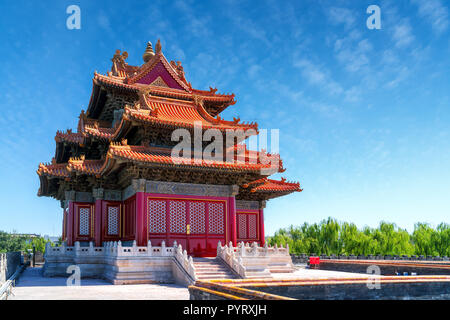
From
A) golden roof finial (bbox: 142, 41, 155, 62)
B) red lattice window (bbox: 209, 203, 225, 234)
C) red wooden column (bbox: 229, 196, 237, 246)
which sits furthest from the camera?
golden roof finial (bbox: 142, 41, 155, 62)

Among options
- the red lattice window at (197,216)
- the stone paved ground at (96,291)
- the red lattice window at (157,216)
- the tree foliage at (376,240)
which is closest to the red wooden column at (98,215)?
the red lattice window at (157,216)

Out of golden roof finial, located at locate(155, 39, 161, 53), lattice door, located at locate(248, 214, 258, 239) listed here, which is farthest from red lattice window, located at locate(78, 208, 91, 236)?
golden roof finial, located at locate(155, 39, 161, 53)

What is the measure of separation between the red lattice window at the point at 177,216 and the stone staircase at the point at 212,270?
2272 mm

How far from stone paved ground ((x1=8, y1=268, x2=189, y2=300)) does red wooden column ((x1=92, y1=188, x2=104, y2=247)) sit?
5322mm

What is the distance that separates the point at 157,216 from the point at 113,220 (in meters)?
4.57

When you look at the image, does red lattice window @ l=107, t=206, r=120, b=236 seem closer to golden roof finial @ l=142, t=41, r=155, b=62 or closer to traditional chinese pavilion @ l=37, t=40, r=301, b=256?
traditional chinese pavilion @ l=37, t=40, r=301, b=256

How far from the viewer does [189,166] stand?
22234 mm

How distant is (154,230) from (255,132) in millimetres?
8438

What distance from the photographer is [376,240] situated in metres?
46.5

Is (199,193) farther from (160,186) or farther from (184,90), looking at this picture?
(184,90)

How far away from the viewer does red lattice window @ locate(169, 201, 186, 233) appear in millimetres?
23016
